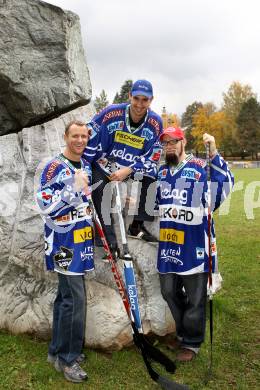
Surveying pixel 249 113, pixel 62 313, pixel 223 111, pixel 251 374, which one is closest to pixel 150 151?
pixel 62 313

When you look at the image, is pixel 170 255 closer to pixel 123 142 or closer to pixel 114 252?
pixel 114 252

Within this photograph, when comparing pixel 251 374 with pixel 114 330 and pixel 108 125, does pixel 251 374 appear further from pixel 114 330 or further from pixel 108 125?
pixel 108 125

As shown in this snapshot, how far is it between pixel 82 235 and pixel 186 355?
1898 mm

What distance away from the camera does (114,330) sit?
5.09 meters

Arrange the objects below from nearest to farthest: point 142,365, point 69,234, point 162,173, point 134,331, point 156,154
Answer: point 69,234 → point 134,331 → point 142,365 → point 162,173 → point 156,154

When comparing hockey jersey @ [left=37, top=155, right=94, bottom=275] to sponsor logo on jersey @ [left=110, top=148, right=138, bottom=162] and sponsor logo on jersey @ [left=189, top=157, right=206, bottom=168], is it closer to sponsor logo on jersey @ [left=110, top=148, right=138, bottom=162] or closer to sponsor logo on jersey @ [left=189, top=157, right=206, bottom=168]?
sponsor logo on jersey @ [left=110, top=148, right=138, bottom=162]

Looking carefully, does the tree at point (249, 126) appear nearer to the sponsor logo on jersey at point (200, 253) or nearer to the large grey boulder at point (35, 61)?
the large grey boulder at point (35, 61)

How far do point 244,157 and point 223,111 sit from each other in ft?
26.9

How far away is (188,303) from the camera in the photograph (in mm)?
5113

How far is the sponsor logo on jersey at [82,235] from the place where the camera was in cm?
452

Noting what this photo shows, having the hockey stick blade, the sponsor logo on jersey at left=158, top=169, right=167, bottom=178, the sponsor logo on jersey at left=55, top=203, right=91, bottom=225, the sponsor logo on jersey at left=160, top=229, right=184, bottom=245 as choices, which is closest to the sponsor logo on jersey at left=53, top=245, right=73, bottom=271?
the sponsor logo on jersey at left=55, top=203, right=91, bottom=225

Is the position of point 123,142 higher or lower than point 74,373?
higher

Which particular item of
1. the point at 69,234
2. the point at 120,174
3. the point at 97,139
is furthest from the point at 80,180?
the point at 97,139

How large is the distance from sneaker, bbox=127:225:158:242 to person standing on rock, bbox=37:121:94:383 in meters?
1.04
